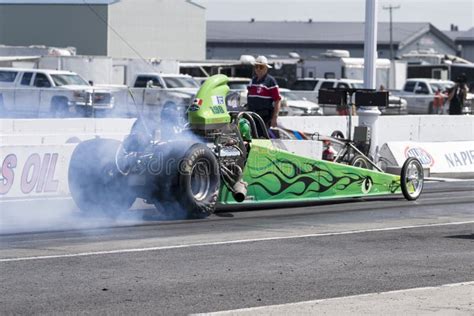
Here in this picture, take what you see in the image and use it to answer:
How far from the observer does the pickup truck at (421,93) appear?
52.4 metres

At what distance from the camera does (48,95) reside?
35.6 meters

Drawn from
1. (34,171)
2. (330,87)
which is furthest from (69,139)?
(330,87)

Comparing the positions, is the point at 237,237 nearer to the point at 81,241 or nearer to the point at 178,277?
the point at 81,241

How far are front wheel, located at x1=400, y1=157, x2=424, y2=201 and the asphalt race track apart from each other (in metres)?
1.22

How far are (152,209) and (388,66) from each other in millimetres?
44687

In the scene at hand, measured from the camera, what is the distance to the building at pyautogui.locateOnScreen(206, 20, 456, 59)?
320 feet

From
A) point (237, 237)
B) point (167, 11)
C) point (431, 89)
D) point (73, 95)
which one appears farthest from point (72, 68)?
point (237, 237)

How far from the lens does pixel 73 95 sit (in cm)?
3678

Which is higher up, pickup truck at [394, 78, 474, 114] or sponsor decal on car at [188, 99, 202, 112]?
pickup truck at [394, 78, 474, 114]

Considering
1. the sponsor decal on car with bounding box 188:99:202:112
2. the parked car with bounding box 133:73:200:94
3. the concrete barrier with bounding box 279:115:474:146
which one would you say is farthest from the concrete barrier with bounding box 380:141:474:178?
the parked car with bounding box 133:73:200:94

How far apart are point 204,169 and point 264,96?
3392 millimetres

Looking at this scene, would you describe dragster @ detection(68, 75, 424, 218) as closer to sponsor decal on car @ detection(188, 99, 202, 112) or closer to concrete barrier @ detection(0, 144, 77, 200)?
sponsor decal on car @ detection(188, 99, 202, 112)

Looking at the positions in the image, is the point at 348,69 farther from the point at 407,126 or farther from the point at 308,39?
the point at 308,39

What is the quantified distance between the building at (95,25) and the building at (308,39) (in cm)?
3525
